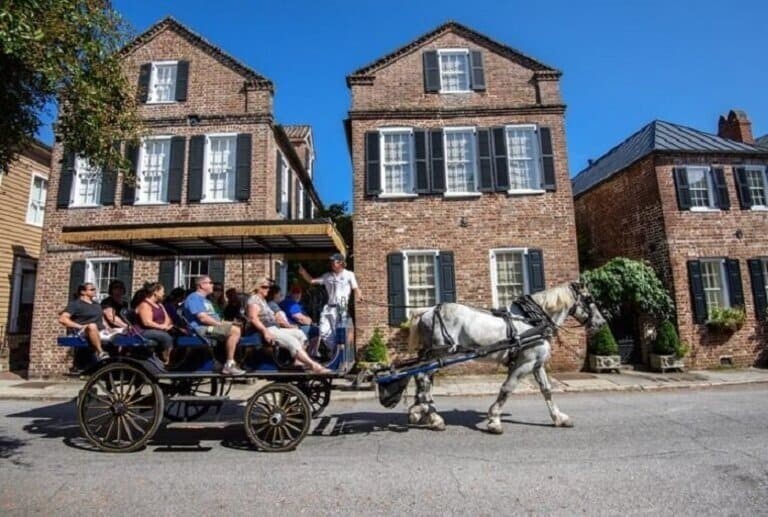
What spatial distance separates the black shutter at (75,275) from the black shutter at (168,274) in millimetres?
2256

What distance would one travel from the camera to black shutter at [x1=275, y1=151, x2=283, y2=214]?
14.6 metres

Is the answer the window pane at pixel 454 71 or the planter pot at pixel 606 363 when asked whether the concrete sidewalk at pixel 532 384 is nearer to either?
the planter pot at pixel 606 363

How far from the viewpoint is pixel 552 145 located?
14.1 metres

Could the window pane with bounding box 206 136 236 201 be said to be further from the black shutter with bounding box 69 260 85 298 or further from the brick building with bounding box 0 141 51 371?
the brick building with bounding box 0 141 51 371

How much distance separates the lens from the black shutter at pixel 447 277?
43.0 ft

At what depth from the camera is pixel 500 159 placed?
13992mm

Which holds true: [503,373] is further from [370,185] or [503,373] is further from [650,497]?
[650,497]

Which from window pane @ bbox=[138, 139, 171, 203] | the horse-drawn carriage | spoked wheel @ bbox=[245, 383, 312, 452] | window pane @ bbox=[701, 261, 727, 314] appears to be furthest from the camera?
window pane @ bbox=[701, 261, 727, 314]

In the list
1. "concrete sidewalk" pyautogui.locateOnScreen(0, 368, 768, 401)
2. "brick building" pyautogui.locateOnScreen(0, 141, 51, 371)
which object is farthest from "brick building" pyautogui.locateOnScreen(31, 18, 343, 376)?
"brick building" pyautogui.locateOnScreen(0, 141, 51, 371)

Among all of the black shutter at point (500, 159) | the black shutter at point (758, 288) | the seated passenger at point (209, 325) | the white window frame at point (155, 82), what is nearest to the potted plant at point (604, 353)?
the black shutter at point (500, 159)

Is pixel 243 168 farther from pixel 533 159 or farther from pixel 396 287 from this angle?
pixel 533 159

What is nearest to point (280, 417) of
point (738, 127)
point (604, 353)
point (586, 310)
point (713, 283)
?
point (586, 310)

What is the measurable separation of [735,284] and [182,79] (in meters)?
17.8

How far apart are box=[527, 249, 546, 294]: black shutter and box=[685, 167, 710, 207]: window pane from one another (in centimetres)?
565
